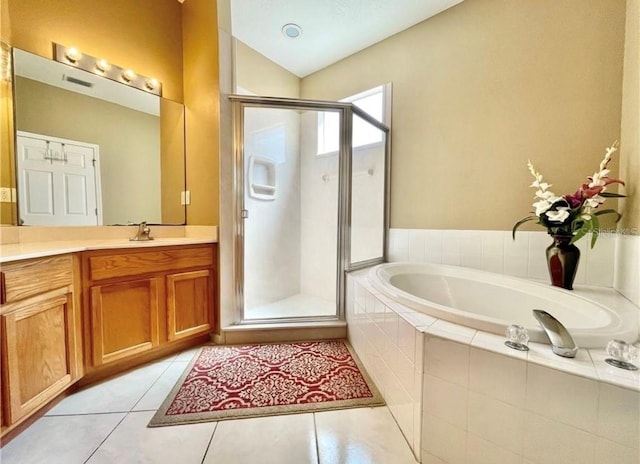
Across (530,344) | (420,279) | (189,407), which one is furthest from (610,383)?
(189,407)

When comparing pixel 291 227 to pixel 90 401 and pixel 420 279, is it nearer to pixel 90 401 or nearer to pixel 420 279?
pixel 420 279

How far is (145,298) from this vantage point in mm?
1555

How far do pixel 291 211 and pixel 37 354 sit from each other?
7.00 feet

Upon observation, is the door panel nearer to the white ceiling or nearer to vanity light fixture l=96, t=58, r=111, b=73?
vanity light fixture l=96, t=58, r=111, b=73

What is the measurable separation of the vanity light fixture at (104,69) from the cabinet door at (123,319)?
1470 mm

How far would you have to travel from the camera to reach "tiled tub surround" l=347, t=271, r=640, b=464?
2.04 ft

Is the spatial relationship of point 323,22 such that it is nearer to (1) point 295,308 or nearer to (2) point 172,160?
(2) point 172,160

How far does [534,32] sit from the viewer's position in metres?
1.63

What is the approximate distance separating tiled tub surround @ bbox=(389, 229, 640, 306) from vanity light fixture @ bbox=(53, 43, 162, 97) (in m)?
2.35

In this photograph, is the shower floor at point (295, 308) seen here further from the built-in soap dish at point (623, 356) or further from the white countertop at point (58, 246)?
the built-in soap dish at point (623, 356)

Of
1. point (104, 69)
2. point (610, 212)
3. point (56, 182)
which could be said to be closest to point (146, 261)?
point (56, 182)

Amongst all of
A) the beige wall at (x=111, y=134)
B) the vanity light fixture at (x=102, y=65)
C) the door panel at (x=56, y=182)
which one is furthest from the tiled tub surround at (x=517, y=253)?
the vanity light fixture at (x=102, y=65)

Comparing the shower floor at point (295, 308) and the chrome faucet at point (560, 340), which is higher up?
the chrome faucet at point (560, 340)

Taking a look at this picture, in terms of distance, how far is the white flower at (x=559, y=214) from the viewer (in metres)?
1.30
